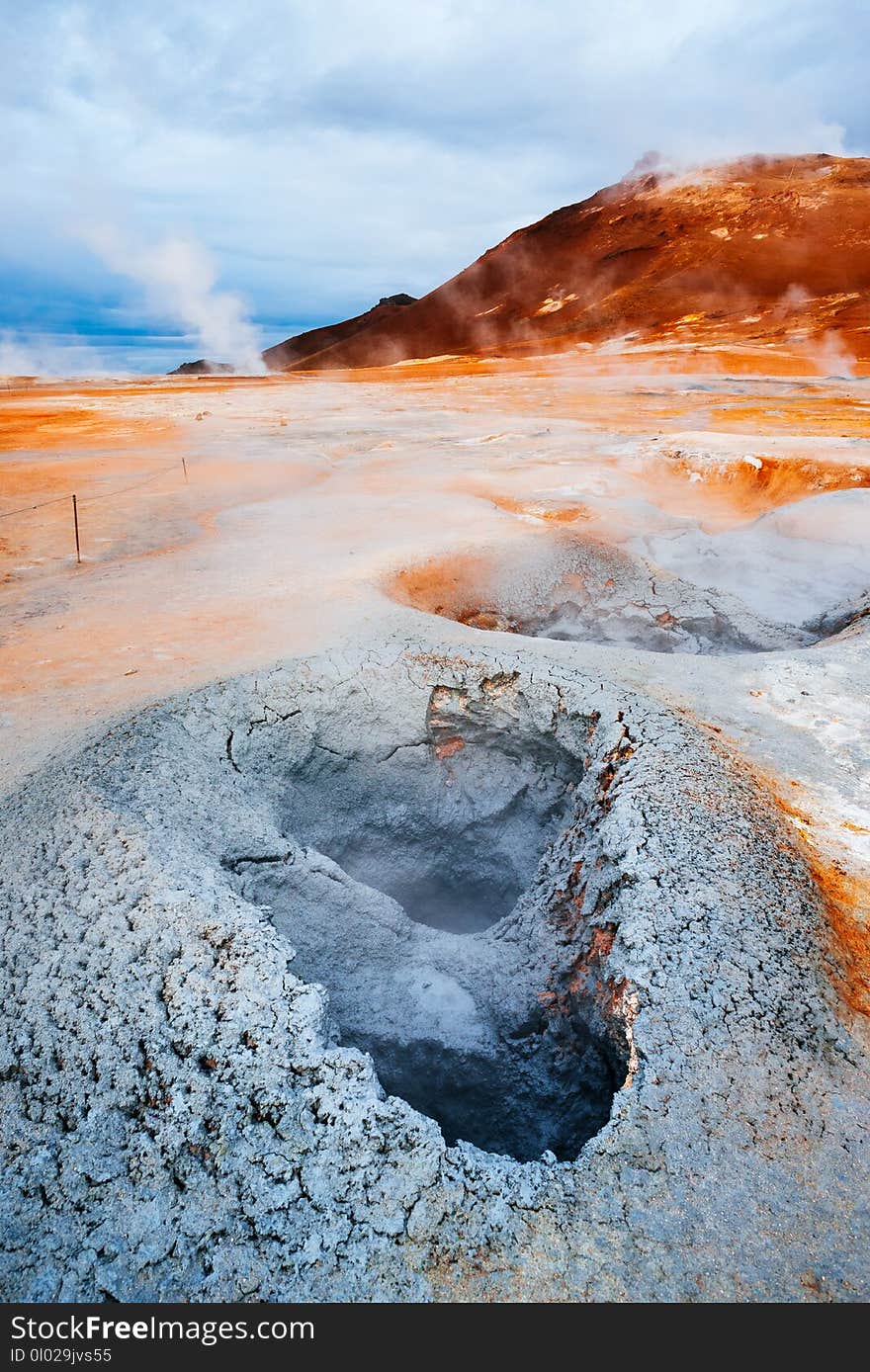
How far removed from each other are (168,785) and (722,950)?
2049 mm

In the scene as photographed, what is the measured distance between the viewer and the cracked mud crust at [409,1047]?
147cm

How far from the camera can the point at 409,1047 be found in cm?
240

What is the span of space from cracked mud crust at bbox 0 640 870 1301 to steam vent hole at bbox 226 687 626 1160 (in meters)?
0.02

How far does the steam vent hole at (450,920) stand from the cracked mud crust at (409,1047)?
16 millimetres

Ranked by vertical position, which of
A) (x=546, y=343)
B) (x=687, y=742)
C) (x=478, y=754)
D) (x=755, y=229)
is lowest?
(x=478, y=754)

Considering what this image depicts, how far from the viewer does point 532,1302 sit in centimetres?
139

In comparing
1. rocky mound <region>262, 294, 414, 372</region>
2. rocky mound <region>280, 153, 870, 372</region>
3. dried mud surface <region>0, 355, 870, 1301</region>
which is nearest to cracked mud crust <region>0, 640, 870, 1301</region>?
dried mud surface <region>0, 355, 870, 1301</region>

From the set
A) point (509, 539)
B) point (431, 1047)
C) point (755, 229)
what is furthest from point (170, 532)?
point (755, 229)

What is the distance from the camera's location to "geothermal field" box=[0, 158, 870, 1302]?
151cm

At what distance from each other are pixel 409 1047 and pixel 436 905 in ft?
4.94

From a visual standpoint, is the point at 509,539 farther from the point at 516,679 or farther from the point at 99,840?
the point at 99,840

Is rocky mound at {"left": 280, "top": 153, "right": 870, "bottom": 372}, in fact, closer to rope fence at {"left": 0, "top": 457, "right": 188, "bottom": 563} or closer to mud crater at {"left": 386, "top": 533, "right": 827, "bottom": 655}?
rope fence at {"left": 0, "top": 457, "right": 188, "bottom": 563}

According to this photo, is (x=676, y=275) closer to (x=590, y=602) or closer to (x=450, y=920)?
(x=590, y=602)

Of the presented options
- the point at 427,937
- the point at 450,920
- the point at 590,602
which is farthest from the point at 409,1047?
the point at 590,602
